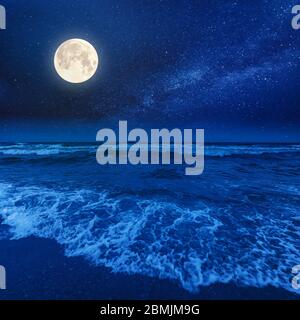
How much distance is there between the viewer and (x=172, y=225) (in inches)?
201

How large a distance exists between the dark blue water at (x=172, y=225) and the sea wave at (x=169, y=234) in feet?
0.07

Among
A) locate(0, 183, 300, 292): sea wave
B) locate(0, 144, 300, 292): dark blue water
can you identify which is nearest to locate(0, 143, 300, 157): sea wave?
locate(0, 144, 300, 292): dark blue water

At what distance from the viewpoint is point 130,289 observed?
3.18m

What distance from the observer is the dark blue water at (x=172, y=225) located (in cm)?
360

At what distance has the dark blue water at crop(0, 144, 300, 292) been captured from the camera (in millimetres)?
3604

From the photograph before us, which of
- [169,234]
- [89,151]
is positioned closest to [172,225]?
[169,234]

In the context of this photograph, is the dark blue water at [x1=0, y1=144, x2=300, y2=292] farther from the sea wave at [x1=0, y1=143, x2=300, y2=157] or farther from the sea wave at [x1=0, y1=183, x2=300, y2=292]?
the sea wave at [x1=0, y1=143, x2=300, y2=157]

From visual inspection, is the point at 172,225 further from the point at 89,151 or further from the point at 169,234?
the point at 89,151

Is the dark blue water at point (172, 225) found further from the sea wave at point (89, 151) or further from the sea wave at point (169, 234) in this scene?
the sea wave at point (89, 151)

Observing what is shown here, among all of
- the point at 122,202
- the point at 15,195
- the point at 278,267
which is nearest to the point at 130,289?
the point at 278,267

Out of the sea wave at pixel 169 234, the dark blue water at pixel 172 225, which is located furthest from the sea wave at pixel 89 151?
the sea wave at pixel 169 234
